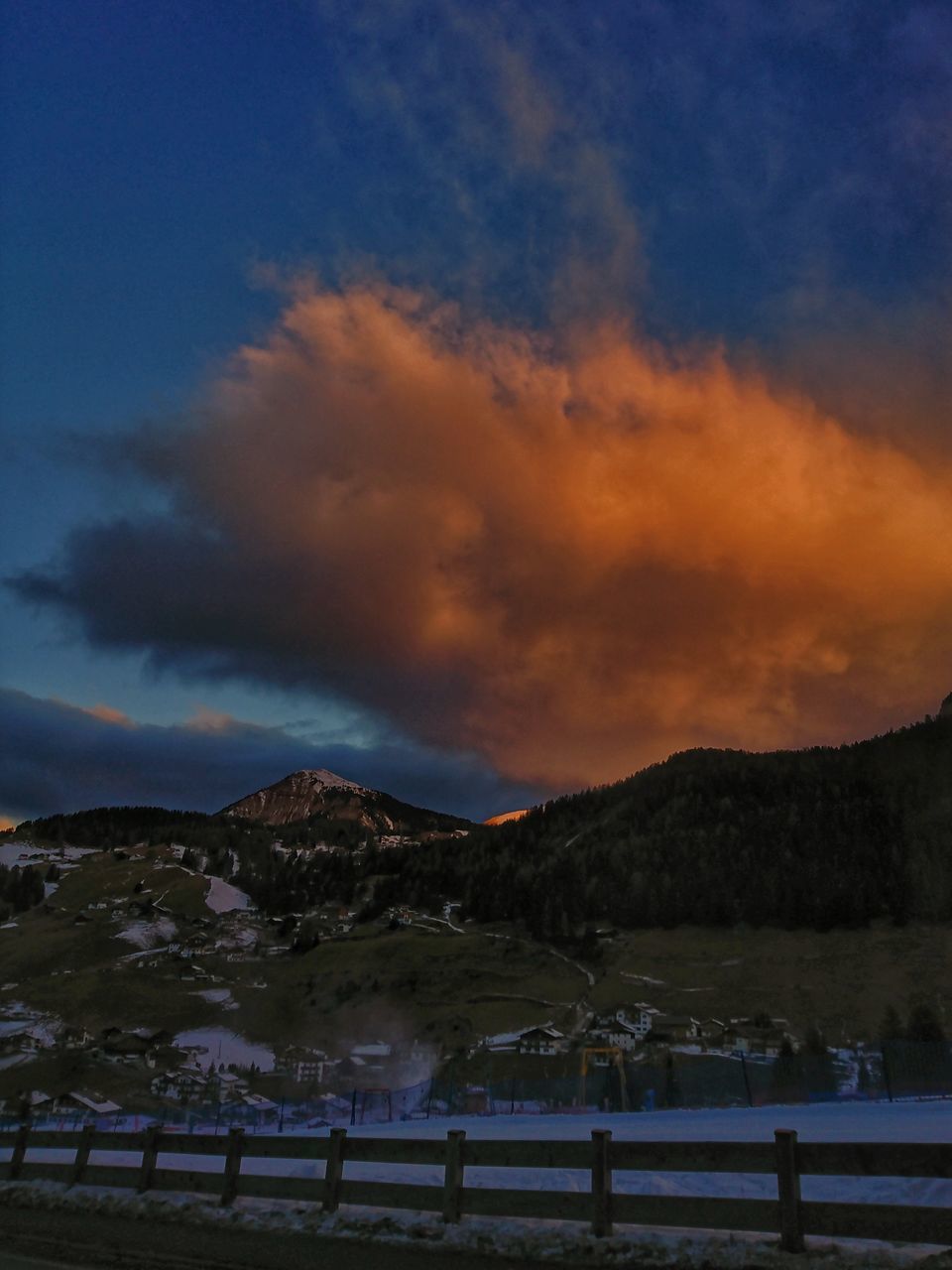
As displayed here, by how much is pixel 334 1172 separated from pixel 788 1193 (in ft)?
24.9

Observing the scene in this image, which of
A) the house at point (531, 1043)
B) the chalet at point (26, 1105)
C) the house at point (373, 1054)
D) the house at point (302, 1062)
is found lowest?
the chalet at point (26, 1105)

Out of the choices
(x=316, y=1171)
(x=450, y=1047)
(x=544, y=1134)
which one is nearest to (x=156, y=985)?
(x=450, y=1047)

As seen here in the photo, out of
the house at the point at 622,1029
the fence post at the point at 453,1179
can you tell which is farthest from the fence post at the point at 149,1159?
the house at the point at 622,1029

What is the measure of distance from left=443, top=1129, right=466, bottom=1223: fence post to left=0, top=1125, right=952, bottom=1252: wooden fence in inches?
0.6

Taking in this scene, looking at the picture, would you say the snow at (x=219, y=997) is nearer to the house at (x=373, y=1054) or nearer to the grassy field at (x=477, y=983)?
the grassy field at (x=477, y=983)

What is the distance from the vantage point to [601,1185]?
11812 millimetres

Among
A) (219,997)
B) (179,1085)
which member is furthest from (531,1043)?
(219,997)

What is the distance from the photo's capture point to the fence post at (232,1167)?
51.7ft

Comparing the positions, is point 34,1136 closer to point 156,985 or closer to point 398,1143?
point 398,1143

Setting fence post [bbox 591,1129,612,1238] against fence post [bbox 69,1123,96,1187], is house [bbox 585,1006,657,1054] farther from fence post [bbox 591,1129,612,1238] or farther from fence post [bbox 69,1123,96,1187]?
fence post [bbox 591,1129,612,1238]

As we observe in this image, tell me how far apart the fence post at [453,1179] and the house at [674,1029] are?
383 feet

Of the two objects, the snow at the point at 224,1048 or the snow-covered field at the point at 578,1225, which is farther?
the snow at the point at 224,1048

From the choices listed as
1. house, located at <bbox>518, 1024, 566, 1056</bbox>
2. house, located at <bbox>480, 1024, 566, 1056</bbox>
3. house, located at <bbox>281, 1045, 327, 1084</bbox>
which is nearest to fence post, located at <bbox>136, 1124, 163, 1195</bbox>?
house, located at <bbox>480, 1024, 566, 1056</bbox>

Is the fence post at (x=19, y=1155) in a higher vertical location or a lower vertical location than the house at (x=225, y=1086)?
higher
